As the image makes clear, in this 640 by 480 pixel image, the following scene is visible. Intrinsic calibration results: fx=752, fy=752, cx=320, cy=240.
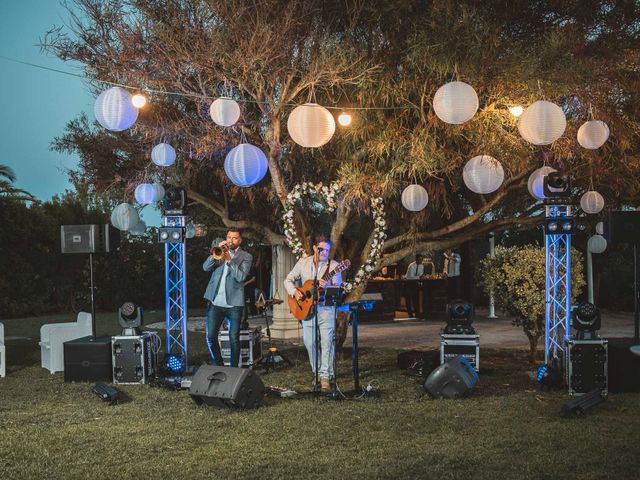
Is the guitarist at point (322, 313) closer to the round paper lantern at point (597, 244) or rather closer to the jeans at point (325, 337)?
the jeans at point (325, 337)

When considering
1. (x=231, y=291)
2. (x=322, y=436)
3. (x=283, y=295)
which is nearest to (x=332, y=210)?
(x=231, y=291)

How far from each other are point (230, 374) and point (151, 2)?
4364mm

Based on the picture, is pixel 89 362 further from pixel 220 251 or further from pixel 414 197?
pixel 414 197

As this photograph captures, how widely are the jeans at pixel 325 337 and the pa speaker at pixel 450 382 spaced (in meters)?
1.06

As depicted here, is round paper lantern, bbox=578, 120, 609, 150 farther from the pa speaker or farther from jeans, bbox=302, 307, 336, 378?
jeans, bbox=302, 307, 336, 378

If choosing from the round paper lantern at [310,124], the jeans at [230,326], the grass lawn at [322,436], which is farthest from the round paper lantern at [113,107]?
the grass lawn at [322,436]

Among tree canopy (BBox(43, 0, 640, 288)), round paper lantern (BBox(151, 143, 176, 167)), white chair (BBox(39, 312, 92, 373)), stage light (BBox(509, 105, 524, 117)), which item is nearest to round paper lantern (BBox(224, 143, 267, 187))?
tree canopy (BBox(43, 0, 640, 288))

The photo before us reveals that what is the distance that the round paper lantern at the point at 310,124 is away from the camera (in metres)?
6.73

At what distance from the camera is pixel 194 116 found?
9.95 metres

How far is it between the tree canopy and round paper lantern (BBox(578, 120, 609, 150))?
24cm

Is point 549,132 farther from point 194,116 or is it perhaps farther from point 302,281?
point 194,116

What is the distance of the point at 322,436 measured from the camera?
18.1ft

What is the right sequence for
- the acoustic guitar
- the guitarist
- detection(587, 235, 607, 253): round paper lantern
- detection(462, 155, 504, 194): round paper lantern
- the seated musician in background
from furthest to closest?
the seated musician in background < detection(587, 235, 607, 253): round paper lantern < detection(462, 155, 504, 194): round paper lantern < the guitarist < the acoustic guitar

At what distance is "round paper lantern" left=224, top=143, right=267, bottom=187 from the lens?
7406mm
